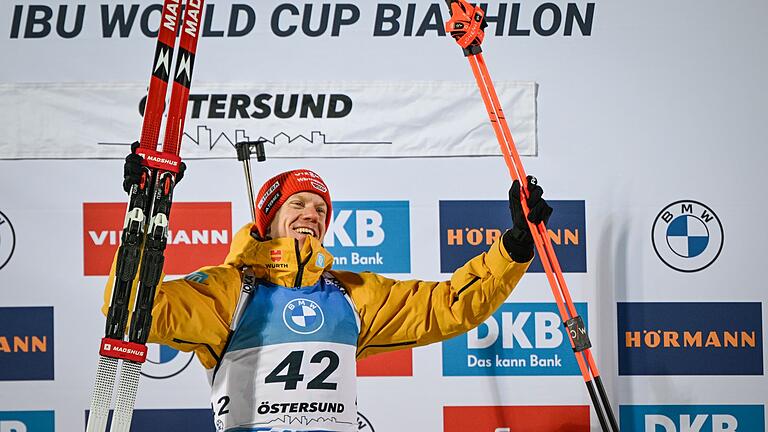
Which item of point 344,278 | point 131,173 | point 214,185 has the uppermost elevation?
point 214,185

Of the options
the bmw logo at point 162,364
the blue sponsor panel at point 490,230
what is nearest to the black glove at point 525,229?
the blue sponsor panel at point 490,230

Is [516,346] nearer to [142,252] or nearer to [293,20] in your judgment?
[293,20]

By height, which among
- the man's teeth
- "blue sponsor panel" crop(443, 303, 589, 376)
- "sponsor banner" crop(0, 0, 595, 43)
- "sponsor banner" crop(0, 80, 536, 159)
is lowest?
"blue sponsor panel" crop(443, 303, 589, 376)

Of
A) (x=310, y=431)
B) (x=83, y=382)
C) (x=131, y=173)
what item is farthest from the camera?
(x=83, y=382)

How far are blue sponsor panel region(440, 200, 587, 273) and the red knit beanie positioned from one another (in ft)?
→ 2.81

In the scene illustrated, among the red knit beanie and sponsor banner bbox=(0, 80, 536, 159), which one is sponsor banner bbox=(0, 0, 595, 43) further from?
the red knit beanie

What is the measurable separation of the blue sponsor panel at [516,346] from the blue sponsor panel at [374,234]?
0.35 metres

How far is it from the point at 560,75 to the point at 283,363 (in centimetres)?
161

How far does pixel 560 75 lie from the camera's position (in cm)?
338

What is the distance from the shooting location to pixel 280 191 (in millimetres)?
2547

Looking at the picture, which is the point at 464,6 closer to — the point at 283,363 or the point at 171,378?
the point at 283,363

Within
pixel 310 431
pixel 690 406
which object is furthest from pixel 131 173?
pixel 690 406

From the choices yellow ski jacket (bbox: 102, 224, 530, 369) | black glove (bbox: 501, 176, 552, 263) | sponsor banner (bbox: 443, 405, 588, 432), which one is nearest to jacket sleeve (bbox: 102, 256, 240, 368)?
yellow ski jacket (bbox: 102, 224, 530, 369)

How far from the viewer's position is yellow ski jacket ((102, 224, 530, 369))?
230 cm
